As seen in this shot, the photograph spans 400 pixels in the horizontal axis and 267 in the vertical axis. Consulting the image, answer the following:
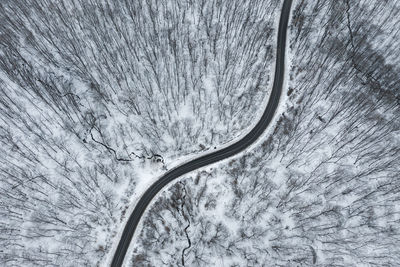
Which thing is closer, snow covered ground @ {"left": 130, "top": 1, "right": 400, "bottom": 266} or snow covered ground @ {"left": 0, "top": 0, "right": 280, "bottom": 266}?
snow covered ground @ {"left": 130, "top": 1, "right": 400, "bottom": 266}

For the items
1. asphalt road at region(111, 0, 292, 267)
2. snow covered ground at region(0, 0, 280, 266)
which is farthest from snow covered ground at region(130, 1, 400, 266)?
snow covered ground at region(0, 0, 280, 266)

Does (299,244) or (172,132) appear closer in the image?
(299,244)

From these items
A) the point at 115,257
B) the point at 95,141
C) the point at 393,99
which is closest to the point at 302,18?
the point at 393,99

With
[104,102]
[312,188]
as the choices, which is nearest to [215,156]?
[312,188]

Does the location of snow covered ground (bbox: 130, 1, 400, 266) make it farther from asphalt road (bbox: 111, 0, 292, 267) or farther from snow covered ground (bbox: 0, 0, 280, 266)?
snow covered ground (bbox: 0, 0, 280, 266)

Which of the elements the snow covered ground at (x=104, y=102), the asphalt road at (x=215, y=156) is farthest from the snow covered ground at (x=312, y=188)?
the snow covered ground at (x=104, y=102)

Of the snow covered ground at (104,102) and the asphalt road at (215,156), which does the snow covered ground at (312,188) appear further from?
the snow covered ground at (104,102)

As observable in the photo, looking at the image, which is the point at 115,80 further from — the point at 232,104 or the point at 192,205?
the point at 192,205

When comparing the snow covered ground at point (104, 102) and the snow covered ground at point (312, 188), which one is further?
the snow covered ground at point (104, 102)
